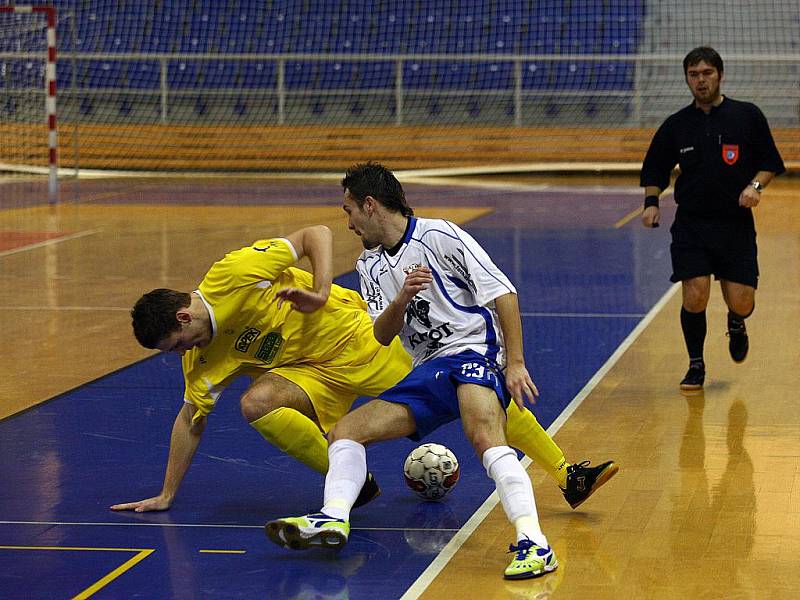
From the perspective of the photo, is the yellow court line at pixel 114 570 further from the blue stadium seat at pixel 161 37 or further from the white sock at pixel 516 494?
the blue stadium seat at pixel 161 37

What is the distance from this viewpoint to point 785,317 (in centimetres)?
958

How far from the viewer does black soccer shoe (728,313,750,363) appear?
7695 millimetres

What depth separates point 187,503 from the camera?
17.6 ft

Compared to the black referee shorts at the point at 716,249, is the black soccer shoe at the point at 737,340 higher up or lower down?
lower down

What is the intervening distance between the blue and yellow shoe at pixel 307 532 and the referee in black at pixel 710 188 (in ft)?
11.3

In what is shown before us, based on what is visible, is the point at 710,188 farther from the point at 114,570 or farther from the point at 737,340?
the point at 114,570

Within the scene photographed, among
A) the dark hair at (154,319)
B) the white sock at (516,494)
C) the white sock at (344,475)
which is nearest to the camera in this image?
the white sock at (516,494)

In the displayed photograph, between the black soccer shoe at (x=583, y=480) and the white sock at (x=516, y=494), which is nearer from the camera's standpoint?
the white sock at (x=516, y=494)

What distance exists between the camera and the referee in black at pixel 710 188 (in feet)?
23.8

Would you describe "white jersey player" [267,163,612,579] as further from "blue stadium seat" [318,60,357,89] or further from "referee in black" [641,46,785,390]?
"blue stadium seat" [318,60,357,89]

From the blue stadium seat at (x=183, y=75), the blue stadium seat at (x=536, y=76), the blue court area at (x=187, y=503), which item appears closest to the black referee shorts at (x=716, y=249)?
the blue court area at (x=187, y=503)

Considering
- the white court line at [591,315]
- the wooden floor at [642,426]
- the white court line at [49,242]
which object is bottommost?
the white court line at [49,242]

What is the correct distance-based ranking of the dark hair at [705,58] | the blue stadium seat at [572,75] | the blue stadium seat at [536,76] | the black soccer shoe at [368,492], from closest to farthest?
the black soccer shoe at [368,492], the dark hair at [705,58], the blue stadium seat at [572,75], the blue stadium seat at [536,76]

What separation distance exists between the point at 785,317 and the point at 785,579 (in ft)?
17.9
